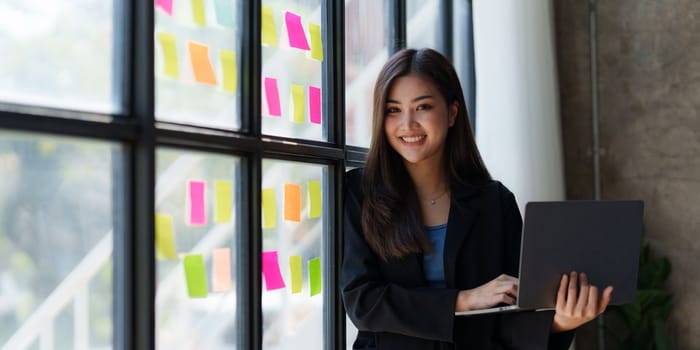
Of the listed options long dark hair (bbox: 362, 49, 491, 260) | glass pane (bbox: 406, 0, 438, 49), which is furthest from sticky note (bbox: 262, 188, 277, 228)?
glass pane (bbox: 406, 0, 438, 49)

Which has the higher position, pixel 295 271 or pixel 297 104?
pixel 297 104

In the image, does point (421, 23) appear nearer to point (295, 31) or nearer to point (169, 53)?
point (295, 31)

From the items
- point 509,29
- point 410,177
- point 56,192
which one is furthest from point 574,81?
point 56,192

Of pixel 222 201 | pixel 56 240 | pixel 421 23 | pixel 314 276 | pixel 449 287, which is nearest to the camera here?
pixel 56 240

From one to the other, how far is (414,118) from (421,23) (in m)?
1.31

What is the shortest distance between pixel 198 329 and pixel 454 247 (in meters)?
0.67

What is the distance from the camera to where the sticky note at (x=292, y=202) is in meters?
2.30

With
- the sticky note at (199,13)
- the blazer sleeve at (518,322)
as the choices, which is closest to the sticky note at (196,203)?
the sticky note at (199,13)

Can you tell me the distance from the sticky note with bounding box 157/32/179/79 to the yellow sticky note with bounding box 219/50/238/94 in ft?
0.62

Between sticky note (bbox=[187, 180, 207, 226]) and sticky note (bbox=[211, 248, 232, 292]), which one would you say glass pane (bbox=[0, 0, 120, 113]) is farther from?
sticky note (bbox=[211, 248, 232, 292])

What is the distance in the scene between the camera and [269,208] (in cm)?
222

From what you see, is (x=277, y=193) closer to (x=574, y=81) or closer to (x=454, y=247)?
(x=454, y=247)

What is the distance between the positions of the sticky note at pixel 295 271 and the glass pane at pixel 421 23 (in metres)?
1.21

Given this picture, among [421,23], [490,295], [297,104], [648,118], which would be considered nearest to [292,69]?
[297,104]
